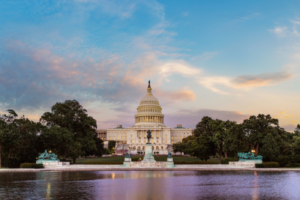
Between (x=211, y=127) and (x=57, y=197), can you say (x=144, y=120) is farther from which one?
(x=57, y=197)

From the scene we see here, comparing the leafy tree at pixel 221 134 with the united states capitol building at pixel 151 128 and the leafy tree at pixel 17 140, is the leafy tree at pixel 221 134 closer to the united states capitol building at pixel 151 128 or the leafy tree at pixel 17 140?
the leafy tree at pixel 17 140

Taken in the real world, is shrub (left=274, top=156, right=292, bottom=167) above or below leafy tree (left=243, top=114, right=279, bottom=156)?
below

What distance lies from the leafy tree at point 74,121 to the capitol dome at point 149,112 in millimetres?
115588

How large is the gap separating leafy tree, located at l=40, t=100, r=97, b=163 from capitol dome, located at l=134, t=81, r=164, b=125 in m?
116

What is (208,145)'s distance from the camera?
55875 millimetres

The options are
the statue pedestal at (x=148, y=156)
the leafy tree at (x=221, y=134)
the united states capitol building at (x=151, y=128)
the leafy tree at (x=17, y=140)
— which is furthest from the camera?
the united states capitol building at (x=151, y=128)

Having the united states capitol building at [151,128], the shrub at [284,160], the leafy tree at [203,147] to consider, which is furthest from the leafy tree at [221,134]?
the united states capitol building at [151,128]

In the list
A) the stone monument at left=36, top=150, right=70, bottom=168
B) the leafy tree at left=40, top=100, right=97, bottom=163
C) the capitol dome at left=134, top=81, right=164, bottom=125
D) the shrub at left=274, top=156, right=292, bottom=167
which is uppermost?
the capitol dome at left=134, top=81, right=164, bottom=125

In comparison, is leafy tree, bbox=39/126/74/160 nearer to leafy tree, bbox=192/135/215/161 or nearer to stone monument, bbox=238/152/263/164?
leafy tree, bbox=192/135/215/161

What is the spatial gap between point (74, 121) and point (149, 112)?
386ft

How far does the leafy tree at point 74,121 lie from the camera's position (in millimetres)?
52594

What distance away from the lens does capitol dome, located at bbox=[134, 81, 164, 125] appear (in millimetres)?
171875

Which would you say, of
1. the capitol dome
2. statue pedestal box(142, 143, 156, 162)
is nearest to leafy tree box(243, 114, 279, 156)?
statue pedestal box(142, 143, 156, 162)

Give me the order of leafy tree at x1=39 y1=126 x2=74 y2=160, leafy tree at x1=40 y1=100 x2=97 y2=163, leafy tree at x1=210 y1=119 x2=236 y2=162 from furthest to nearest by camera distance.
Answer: leafy tree at x1=40 y1=100 x2=97 y2=163
leafy tree at x1=210 y1=119 x2=236 y2=162
leafy tree at x1=39 y1=126 x2=74 y2=160
